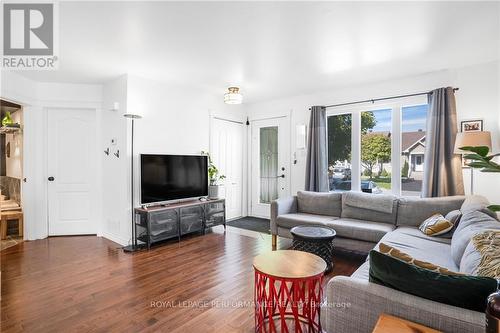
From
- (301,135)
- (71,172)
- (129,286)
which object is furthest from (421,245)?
(71,172)

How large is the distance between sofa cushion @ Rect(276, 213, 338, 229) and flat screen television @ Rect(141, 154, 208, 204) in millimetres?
1530

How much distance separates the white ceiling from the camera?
2336 mm

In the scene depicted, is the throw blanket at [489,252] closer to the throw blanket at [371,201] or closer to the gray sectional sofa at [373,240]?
the gray sectional sofa at [373,240]

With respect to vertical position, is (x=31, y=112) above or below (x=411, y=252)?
above

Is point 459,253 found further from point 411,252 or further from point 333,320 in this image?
point 333,320

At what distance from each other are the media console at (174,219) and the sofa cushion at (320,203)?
147 cm

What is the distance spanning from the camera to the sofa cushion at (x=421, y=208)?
11.0ft

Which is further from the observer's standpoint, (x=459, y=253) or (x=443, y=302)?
(x=459, y=253)

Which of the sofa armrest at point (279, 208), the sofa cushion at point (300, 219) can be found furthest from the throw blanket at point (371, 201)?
the sofa armrest at point (279, 208)

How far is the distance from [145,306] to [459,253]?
264cm

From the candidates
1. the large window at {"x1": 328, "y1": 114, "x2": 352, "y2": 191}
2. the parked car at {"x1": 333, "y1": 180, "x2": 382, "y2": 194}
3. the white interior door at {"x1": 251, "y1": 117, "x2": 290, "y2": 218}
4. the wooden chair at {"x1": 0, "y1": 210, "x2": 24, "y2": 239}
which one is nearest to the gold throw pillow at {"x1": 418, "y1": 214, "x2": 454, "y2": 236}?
the parked car at {"x1": 333, "y1": 180, "x2": 382, "y2": 194}

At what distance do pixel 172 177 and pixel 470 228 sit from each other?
373cm

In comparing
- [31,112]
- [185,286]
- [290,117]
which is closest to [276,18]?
[185,286]

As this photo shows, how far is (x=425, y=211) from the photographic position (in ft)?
11.3
